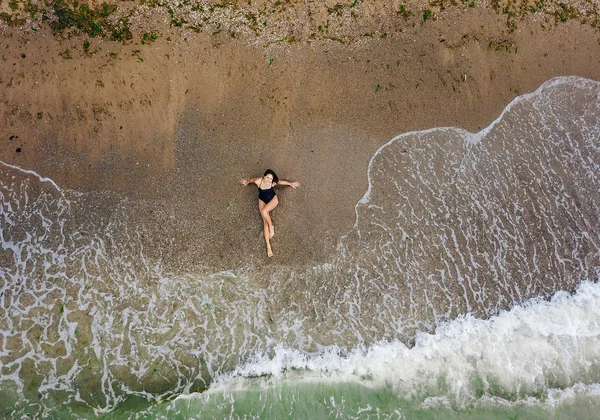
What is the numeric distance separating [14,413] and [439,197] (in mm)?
7924

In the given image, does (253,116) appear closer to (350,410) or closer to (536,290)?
(350,410)

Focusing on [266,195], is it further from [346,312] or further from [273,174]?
[346,312]

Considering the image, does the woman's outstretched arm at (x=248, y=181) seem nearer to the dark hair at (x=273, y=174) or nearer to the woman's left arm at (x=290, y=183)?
the dark hair at (x=273, y=174)

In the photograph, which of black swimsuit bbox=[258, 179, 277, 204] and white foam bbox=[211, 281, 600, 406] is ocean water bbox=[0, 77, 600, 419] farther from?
black swimsuit bbox=[258, 179, 277, 204]

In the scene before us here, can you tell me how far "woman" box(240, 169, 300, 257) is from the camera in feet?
22.1

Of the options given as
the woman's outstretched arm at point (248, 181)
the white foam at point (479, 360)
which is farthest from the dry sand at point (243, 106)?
the white foam at point (479, 360)

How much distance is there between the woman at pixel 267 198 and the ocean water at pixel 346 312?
0.64 meters

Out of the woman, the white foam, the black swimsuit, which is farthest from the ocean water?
the black swimsuit

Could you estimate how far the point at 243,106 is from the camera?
7145 millimetres

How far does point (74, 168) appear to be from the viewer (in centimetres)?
682

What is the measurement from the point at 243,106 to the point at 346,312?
4.08 metres

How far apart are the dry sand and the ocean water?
0.37 meters

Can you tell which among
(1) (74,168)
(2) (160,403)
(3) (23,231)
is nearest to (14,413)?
(2) (160,403)

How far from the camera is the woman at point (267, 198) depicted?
265 inches
